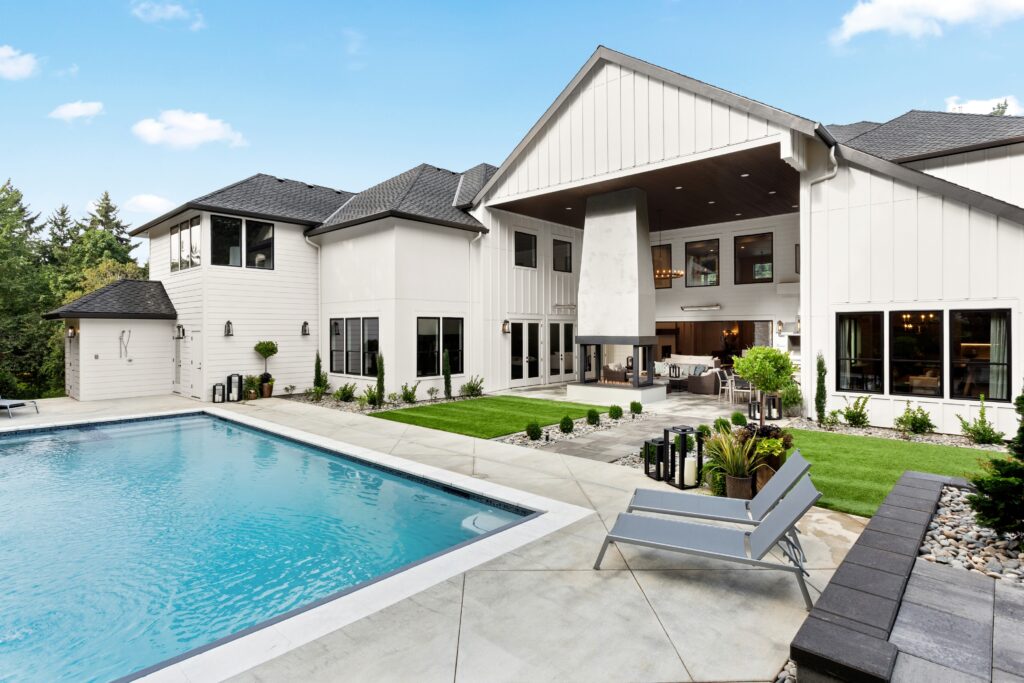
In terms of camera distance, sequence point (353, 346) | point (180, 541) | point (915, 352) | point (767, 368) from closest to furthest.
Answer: point (180, 541) → point (767, 368) → point (915, 352) → point (353, 346)

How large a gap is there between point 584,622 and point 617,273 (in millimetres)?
11651

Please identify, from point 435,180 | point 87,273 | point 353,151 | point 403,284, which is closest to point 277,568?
point 403,284

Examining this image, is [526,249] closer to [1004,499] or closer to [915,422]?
[915,422]

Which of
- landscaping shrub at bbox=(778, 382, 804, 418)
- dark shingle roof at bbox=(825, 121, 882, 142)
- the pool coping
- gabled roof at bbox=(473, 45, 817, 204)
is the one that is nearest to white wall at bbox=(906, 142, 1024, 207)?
dark shingle roof at bbox=(825, 121, 882, 142)

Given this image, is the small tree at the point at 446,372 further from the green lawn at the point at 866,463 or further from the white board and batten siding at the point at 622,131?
the green lawn at the point at 866,463

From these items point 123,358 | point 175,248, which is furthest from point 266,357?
point 175,248

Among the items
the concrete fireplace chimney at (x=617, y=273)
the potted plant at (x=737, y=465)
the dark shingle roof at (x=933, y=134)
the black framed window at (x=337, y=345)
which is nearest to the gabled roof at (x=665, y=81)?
the concrete fireplace chimney at (x=617, y=273)

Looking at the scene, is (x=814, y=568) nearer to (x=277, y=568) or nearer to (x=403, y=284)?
(x=277, y=568)

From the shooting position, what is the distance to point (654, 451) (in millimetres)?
6930

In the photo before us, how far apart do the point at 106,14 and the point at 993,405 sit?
86.7 ft

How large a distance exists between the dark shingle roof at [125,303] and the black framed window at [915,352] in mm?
18822

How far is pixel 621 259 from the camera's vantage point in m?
14.0

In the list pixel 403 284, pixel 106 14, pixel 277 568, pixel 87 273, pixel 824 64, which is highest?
pixel 824 64

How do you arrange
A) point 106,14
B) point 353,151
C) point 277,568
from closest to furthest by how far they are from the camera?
point 277,568 → point 106,14 → point 353,151
